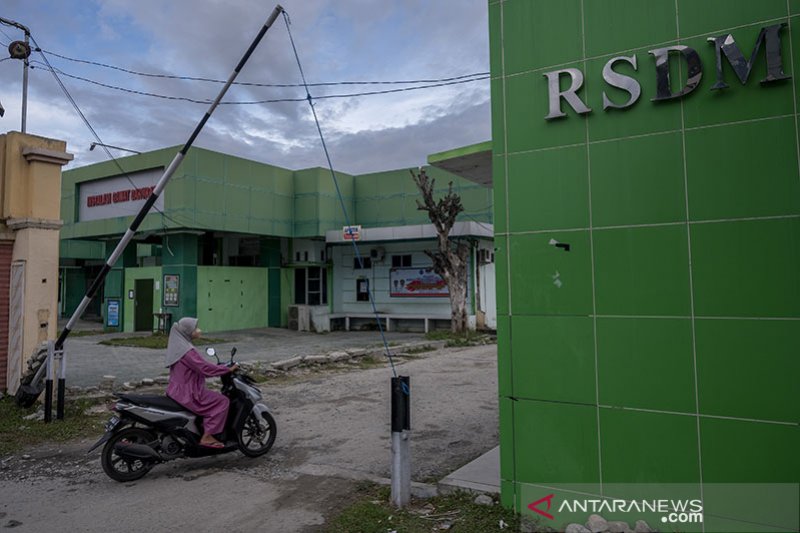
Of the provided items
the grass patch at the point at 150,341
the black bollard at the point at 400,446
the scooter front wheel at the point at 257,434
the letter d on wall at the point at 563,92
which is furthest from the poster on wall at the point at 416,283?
the letter d on wall at the point at 563,92

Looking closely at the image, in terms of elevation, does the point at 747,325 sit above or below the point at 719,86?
below

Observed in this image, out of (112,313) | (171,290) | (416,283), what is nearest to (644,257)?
(416,283)

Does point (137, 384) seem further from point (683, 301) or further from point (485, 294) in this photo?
point (485, 294)

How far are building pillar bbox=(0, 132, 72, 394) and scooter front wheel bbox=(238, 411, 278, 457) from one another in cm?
521

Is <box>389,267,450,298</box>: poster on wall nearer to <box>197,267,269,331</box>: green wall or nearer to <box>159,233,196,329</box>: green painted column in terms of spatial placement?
<box>197,267,269,331</box>: green wall

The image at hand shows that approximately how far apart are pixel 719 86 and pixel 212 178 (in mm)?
19489

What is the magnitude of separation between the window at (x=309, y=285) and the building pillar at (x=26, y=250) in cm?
1704

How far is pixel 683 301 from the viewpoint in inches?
155

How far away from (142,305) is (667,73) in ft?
76.7

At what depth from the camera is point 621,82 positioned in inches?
166

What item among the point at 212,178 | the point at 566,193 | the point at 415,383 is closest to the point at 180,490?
the point at 566,193

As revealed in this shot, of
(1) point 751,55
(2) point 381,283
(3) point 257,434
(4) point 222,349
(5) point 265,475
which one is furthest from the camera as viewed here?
(2) point 381,283

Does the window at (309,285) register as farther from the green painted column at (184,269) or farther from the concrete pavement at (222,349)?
the green painted column at (184,269)

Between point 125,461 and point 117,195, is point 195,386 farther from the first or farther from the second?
point 117,195
